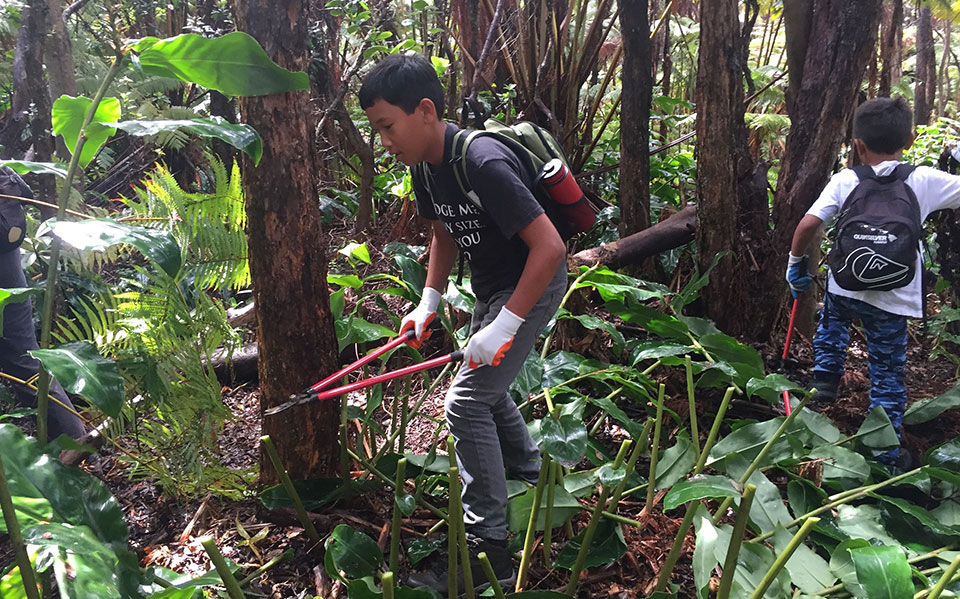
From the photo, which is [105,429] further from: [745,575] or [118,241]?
[745,575]

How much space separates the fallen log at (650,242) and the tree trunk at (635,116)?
0.65ft

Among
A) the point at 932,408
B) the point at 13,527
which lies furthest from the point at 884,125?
the point at 13,527

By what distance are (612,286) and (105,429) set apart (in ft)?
6.91

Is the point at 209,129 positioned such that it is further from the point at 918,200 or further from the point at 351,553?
the point at 918,200

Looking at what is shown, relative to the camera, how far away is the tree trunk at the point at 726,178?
11.4ft

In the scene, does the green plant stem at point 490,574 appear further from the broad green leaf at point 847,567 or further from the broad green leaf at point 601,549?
the broad green leaf at point 847,567

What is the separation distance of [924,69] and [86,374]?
15978 millimetres

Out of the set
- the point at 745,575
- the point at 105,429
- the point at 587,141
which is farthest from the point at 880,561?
the point at 587,141

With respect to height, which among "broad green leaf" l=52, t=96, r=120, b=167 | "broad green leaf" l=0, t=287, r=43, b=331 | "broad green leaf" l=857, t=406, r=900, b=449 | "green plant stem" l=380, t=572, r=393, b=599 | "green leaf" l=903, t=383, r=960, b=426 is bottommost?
"green leaf" l=903, t=383, r=960, b=426

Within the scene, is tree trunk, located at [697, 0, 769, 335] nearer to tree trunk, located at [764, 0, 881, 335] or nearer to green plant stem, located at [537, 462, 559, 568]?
tree trunk, located at [764, 0, 881, 335]

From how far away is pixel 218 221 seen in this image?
2414mm

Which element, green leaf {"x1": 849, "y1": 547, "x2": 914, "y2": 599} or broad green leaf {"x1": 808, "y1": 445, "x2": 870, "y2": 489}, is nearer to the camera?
green leaf {"x1": 849, "y1": 547, "x2": 914, "y2": 599}

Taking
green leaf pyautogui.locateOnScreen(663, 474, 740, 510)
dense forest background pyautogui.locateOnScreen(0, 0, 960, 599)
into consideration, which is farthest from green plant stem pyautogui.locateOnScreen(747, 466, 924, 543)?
green leaf pyautogui.locateOnScreen(663, 474, 740, 510)

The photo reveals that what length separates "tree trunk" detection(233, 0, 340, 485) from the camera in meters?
1.93
